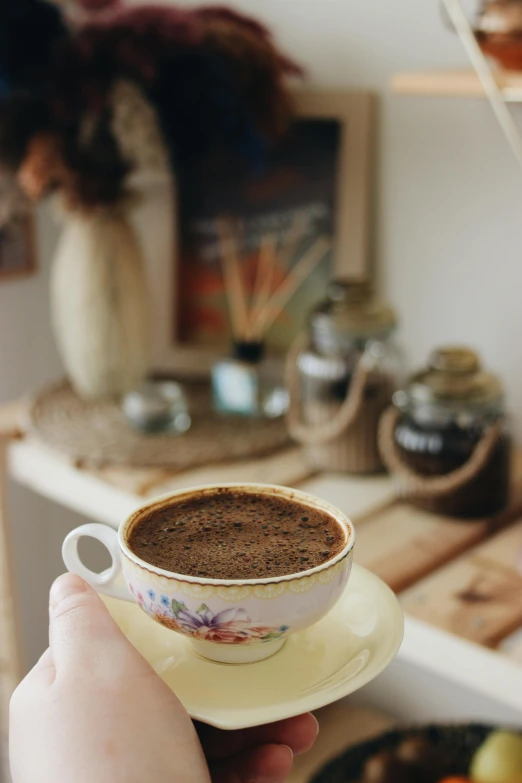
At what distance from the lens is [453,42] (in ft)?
3.81

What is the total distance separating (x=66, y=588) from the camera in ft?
1.65

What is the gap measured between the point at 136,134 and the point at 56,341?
55 centimetres

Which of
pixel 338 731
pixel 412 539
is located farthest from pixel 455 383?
pixel 338 731

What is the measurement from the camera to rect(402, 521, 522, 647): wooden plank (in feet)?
2.74

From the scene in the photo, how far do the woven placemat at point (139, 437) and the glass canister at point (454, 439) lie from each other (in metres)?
0.25

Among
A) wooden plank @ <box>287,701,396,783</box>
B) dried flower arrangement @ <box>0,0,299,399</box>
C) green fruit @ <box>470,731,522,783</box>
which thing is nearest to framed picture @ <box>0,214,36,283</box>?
dried flower arrangement @ <box>0,0,299,399</box>

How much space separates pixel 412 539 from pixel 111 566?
0.52 metres

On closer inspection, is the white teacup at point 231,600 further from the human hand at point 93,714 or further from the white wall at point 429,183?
the white wall at point 429,183

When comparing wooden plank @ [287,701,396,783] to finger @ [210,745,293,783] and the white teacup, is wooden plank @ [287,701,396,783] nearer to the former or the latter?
finger @ [210,745,293,783]

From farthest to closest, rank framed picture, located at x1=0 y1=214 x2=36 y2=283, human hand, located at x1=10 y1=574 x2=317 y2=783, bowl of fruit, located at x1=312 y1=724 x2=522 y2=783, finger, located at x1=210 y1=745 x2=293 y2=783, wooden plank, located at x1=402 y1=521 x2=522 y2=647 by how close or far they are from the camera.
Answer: framed picture, located at x1=0 y1=214 x2=36 y2=283, bowl of fruit, located at x1=312 y1=724 x2=522 y2=783, wooden plank, located at x1=402 y1=521 x2=522 y2=647, finger, located at x1=210 y1=745 x2=293 y2=783, human hand, located at x1=10 y1=574 x2=317 y2=783

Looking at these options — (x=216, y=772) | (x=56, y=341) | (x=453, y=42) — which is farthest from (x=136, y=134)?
(x=216, y=772)

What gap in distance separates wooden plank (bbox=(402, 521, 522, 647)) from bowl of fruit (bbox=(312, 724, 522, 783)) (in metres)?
0.29

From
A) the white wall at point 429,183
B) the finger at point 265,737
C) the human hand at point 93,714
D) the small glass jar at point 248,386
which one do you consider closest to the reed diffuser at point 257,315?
the small glass jar at point 248,386

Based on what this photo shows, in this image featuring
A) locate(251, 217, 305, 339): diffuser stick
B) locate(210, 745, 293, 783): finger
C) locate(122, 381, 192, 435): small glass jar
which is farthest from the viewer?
locate(251, 217, 305, 339): diffuser stick
